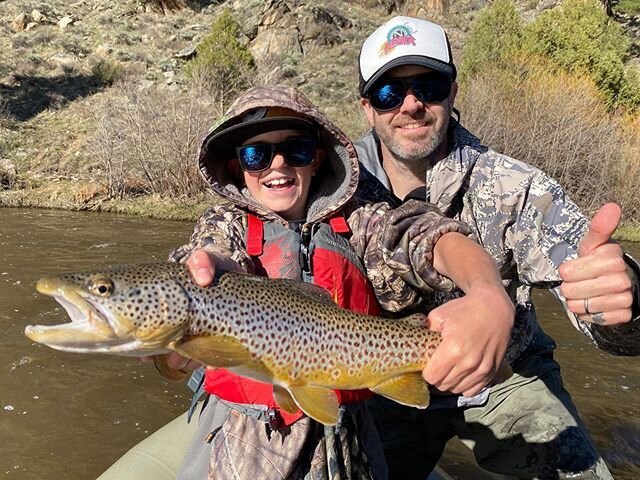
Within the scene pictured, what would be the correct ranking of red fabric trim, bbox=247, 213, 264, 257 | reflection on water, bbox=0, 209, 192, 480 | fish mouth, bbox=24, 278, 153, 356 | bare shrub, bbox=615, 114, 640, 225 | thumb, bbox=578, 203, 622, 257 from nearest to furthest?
1. fish mouth, bbox=24, 278, 153, 356
2. thumb, bbox=578, 203, 622, 257
3. red fabric trim, bbox=247, 213, 264, 257
4. reflection on water, bbox=0, 209, 192, 480
5. bare shrub, bbox=615, 114, 640, 225

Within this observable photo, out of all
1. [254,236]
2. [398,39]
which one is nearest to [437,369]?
[254,236]

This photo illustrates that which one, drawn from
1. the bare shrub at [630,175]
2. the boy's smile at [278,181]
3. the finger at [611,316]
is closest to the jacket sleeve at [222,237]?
the boy's smile at [278,181]

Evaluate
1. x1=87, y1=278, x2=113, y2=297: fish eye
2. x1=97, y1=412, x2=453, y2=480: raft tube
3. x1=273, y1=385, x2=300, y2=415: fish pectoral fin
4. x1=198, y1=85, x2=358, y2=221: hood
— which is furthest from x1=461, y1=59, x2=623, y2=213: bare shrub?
x1=87, y1=278, x2=113, y2=297: fish eye

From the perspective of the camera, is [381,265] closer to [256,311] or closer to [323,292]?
[323,292]

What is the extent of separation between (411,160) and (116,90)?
34.9 metres

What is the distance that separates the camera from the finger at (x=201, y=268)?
229 cm

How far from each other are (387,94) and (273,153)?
137 cm

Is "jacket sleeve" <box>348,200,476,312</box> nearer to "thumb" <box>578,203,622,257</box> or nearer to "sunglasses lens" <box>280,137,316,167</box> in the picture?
"sunglasses lens" <box>280,137,316,167</box>

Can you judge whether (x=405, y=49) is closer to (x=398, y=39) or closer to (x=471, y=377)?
(x=398, y=39)

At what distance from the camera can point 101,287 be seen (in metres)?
2.16

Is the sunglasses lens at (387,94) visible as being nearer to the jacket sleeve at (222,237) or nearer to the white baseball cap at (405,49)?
the white baseball cap at (405,49)

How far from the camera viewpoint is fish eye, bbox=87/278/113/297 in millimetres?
2137

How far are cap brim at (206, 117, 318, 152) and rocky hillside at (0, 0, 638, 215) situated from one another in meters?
22.8

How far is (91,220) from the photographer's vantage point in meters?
20.1
